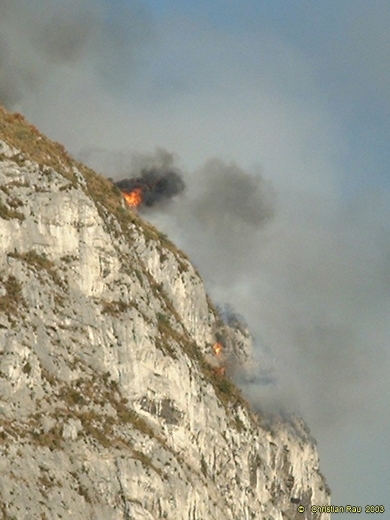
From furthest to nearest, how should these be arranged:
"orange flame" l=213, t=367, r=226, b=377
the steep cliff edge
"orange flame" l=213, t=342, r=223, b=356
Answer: "orange flame" l=213, t=342, r=223, b=356, "orange flame" l=213, t=367, r=226, b=377, the steep cliff edge

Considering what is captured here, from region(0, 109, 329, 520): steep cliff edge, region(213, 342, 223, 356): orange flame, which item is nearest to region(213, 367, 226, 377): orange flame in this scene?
region(0, 109, 329, 520): steep cliff edge

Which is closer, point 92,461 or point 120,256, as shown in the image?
point 92,461

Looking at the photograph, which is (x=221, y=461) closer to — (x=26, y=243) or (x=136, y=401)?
(x=136, y=401)

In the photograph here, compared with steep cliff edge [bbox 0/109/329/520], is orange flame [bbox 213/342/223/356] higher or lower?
higher

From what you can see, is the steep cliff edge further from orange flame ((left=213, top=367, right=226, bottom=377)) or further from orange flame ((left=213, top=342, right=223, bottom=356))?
orange flame ((left=213, top=342, right=223, bottom=356))

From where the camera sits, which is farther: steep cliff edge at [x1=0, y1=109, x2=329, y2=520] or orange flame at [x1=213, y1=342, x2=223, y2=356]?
orange flame at [x1=213, y1=342, x2=223, y2=356]

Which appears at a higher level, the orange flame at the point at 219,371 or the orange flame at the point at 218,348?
the orange flame at the point at 218,348

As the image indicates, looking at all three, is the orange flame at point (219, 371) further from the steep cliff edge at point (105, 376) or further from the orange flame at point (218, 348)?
the orange flame at point (218, 348)

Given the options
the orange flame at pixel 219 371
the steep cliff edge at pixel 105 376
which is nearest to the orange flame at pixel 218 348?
the steep cliff edge at pixel 105 376

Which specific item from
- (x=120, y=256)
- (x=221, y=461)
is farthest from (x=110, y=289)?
(x=221, y=461)
